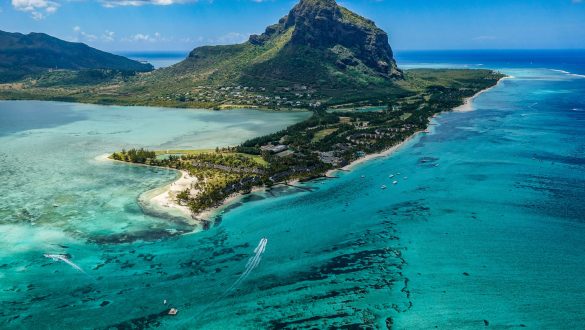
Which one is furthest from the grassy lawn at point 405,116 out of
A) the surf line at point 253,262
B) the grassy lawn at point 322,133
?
the surf line at point 253,262

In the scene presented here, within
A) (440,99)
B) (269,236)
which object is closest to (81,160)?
(269,236)

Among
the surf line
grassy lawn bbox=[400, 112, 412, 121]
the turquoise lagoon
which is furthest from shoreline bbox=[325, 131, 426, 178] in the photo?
the surf line

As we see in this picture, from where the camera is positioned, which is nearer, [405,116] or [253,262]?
[253,262]

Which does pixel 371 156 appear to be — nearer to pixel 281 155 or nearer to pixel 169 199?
pixel 281 155

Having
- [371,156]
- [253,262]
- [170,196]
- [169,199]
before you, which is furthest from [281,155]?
[253,262]

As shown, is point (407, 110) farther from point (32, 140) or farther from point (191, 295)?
point (191, 295)

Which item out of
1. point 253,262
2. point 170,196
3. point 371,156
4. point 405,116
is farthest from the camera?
point 405,116
